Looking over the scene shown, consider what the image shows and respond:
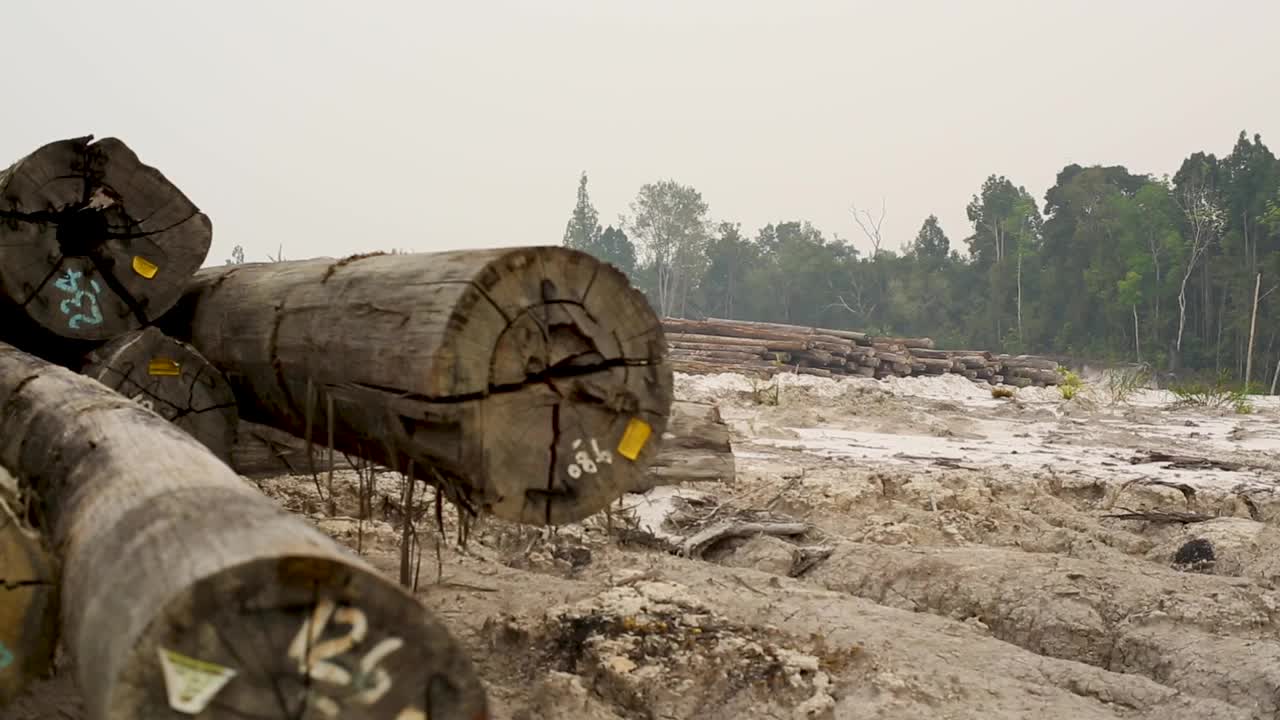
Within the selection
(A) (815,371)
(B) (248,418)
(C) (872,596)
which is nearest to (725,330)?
(A) (815,371)

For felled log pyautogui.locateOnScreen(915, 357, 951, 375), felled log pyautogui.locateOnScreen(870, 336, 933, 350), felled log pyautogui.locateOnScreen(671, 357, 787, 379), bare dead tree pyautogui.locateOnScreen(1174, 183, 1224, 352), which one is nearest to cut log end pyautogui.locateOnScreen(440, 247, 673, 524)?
felled log pyautogui.locateOnScreen(671, 357, 787, 379)

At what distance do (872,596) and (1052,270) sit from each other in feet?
175

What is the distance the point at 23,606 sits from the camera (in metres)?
1.92

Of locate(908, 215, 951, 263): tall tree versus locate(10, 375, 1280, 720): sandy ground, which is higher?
locate(908, 215, 951, 263): tall tree

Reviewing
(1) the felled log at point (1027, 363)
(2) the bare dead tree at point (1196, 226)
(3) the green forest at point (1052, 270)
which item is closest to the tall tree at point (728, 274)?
(3) the green forest at point (1052, 270)

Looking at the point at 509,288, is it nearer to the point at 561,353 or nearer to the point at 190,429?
the point at 561,353

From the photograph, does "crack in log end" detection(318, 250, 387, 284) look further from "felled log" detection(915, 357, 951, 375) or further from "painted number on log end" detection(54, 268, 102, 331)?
"felled log" detection(915, 357, 951, 375)

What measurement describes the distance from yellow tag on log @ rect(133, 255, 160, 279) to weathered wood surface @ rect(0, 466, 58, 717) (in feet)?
7.83

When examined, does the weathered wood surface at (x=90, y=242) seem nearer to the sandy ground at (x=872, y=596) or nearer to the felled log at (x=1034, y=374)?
the sandy ground at (x=872, y=596)

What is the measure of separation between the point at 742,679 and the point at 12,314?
10.5 feet

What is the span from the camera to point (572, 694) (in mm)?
3369

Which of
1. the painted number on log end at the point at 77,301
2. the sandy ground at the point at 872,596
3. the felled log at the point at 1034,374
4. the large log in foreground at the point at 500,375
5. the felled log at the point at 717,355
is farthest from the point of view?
the felled log at the point at 1034,374

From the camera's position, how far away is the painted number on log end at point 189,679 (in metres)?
1.37

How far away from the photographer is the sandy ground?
140 inches
